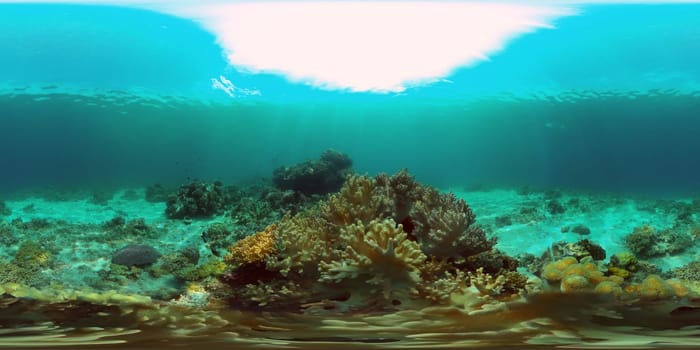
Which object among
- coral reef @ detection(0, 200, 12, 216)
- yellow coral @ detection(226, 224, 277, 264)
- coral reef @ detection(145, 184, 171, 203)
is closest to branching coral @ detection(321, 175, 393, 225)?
yellow coral @ detection(226, 224, 277, 264)

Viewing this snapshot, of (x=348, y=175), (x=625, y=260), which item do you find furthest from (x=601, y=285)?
(x=348, y=175)

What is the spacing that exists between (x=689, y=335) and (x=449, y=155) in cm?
558

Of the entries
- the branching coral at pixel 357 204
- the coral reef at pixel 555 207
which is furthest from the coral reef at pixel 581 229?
the branching coral at pixel 357 204

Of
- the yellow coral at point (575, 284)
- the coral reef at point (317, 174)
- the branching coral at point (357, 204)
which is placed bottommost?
the yellow coral at point (575, 284)

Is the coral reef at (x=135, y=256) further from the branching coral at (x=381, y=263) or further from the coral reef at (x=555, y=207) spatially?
the coral reef at (x=555, y=207)

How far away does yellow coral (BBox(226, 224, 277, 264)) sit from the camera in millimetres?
3453

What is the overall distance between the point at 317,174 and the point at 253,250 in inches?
94.8

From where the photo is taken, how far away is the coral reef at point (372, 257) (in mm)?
2750

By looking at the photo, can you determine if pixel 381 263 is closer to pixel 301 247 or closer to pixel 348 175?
pixel 301 247

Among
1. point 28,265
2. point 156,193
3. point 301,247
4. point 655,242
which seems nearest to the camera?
point 301,247

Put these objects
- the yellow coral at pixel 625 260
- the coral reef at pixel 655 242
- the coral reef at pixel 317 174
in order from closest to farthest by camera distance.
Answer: the yellow coral at pixel 625 260
the coral reef at pixel 655 242
the coral reef at pixel 317 174

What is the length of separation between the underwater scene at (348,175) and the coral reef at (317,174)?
3 centimetres

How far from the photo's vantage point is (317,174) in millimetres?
5797

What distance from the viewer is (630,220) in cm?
505
